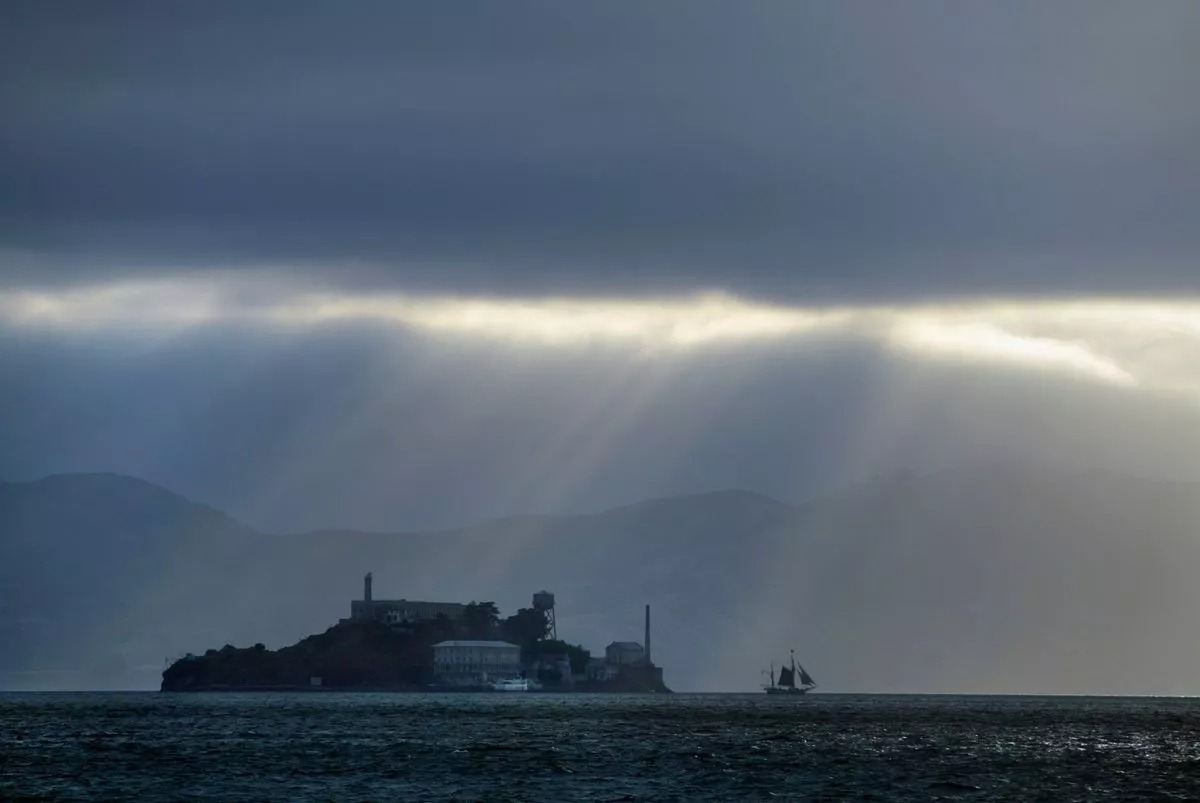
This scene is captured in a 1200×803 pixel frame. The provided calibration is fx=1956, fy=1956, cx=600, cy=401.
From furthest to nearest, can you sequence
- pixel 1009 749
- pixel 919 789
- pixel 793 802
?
pixel 1009 749 → pixel 919 789 → pixel 793 802

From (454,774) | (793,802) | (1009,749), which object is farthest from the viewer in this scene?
(1009,749)

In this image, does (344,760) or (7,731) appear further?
(7,731)

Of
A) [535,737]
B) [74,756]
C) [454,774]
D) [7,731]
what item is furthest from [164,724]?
[454,774]

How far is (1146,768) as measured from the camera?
12769 cm

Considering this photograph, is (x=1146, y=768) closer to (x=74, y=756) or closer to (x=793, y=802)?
(x=793, y=802)

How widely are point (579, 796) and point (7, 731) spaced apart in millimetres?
86745

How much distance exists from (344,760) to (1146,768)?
5229 centimetres

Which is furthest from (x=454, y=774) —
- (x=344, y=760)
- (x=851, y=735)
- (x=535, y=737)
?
(x=851, y=735)

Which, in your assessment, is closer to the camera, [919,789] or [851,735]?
[919,789]

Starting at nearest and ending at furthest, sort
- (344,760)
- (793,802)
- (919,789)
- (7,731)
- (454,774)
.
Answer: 1. (793,802)
2. (919,789)
3. (454,774)
4. (344,760)
5. (7,731)

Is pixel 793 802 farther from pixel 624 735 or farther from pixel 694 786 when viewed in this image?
pixel 624 735

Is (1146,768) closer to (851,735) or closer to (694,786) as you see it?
(694,786)

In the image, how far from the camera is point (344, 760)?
127125mm

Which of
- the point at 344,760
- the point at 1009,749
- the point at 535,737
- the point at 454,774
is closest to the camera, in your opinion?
the point at 454,774
